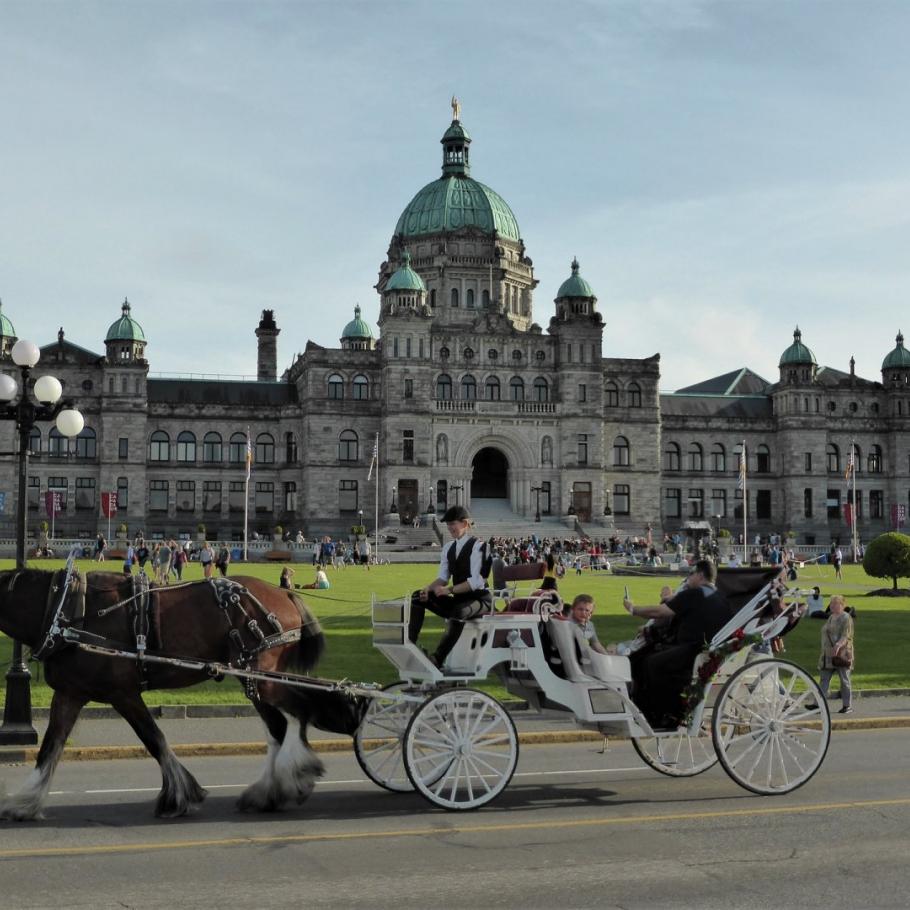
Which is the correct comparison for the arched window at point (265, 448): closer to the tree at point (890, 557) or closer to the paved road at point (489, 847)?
the tree at point (890, 557)

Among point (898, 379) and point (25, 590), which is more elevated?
point (898, 379)

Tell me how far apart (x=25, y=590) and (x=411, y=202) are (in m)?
88.2

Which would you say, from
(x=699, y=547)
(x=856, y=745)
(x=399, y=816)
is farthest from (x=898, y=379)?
(x=399, y=816)

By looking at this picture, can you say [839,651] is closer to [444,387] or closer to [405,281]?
[405,281]

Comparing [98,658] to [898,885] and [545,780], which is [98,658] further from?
[898,885]

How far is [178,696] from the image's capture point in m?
18.4

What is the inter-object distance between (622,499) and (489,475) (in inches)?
376

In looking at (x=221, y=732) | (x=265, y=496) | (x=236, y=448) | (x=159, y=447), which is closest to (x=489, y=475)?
(x=265, y=496)

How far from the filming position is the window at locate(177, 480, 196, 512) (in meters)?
86.1

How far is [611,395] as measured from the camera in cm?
8988

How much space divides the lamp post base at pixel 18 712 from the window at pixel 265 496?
73105mm

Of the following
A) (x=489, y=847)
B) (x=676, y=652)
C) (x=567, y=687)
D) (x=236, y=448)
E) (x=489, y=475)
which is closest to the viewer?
(x=489, y=847)

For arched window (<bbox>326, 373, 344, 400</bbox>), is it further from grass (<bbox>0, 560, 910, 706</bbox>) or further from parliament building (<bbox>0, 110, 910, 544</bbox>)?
grass (<bbox>0, 560, 910, 706</bbox>)

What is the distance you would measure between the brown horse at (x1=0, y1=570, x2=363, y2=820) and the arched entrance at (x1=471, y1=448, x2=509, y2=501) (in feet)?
254
